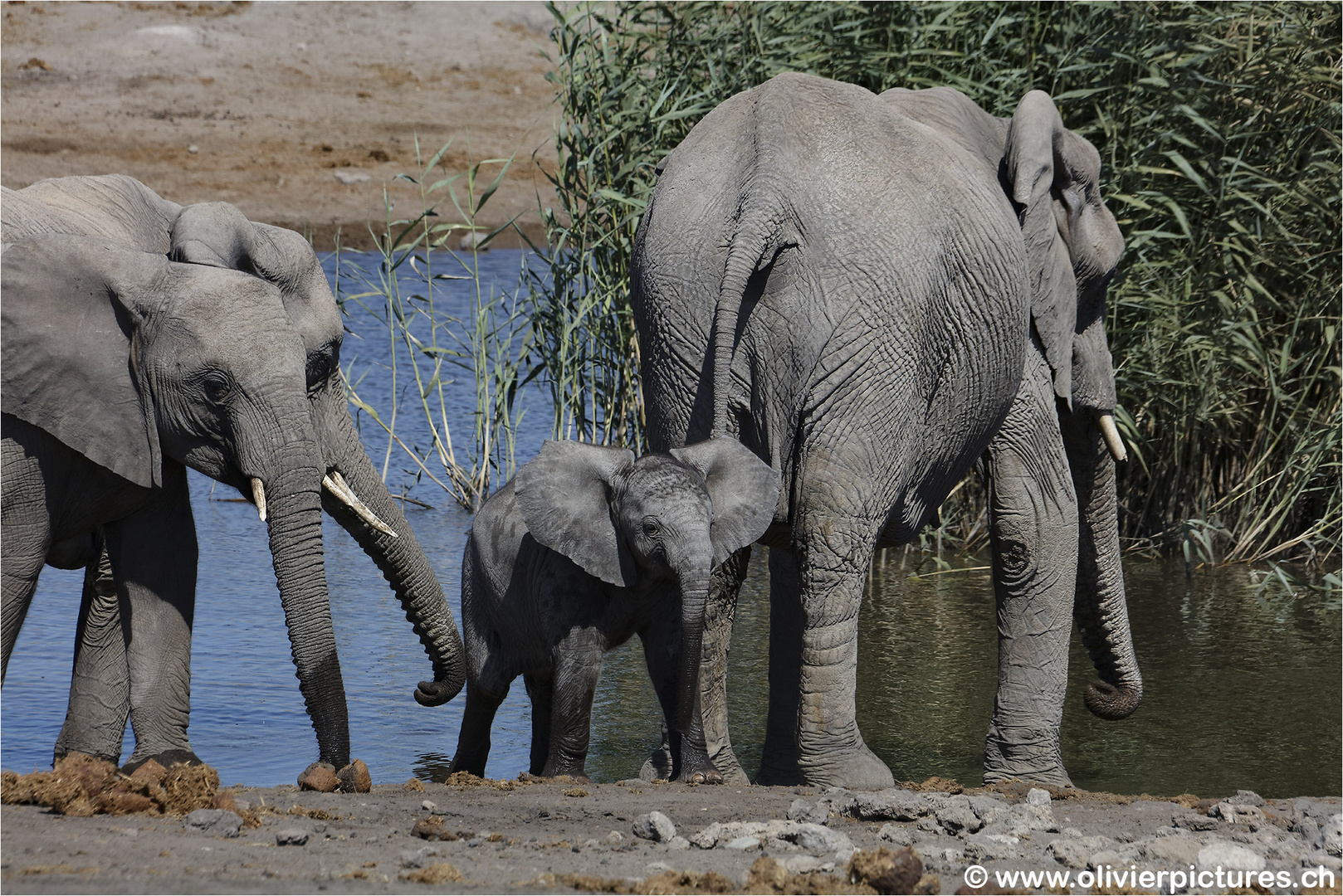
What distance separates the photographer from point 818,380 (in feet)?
13.9

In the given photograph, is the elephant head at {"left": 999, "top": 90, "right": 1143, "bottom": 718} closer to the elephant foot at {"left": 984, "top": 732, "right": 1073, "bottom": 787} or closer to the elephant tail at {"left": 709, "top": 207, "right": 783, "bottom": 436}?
the elephant foot at {"left": 984, "top": 732, "right": 1073, "bottom": 787}

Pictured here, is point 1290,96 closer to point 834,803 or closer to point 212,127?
point 834,803

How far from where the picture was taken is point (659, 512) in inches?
169

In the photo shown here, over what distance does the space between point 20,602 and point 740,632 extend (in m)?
3.87

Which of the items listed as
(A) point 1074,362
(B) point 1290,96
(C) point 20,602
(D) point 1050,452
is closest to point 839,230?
(D) point 1050,452

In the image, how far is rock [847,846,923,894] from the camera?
334cm

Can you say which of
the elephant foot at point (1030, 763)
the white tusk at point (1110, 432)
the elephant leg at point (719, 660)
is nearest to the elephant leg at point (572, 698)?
the elephant leg at point (719, 660)

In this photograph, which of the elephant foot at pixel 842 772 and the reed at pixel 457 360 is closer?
the elephant foot at pixel 842 772

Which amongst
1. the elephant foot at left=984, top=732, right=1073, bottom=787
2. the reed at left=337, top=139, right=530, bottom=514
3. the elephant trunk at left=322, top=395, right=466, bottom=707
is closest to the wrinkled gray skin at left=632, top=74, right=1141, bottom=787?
the elephant foot at left=984, top=732, right=1073, bottom=787

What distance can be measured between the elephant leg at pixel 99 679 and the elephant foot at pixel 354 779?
31.0 inches

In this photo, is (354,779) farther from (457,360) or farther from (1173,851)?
(457,360)

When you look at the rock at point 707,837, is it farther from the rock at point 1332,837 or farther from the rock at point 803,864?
the rock at point 1332,837

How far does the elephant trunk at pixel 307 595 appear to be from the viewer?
4.22 m

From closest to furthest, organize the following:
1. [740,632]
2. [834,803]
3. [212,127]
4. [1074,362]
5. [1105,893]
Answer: [1105,893]
[834,803]
[1074,362]
[740,632]
[212,127]
